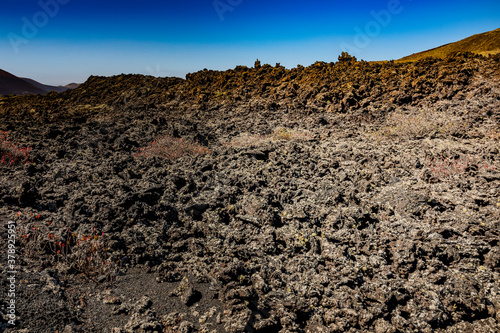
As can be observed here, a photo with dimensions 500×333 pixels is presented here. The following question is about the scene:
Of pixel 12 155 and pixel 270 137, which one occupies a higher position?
pixel 270 137

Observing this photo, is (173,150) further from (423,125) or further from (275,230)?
(423,125)

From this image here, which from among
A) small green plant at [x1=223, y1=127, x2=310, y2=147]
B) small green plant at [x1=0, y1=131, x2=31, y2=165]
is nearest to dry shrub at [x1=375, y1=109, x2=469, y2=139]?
small green plant at [x1=223, y1=127, x2=310, y2=147]

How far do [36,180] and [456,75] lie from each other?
50.4ft

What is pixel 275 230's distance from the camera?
4395 mm

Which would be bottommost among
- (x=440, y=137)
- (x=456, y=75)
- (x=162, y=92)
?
(x=440, y=137)

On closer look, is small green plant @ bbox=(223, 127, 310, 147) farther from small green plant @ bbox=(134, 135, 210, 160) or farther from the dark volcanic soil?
small green plant @ bbox=(134, 135, 210, 160)

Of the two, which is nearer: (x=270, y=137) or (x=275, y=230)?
(x=275, y=230)

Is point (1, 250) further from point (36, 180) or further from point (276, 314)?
point (276, 314)

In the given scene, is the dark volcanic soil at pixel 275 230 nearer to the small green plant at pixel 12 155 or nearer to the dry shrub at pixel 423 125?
the dry shrub at pixel 423 125

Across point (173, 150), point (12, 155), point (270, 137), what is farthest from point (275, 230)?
point (12, 155)

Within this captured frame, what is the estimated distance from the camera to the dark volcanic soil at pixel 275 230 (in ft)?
9.97

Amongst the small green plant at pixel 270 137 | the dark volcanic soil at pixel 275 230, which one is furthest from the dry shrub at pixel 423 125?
the small green plant at pixel 270 137

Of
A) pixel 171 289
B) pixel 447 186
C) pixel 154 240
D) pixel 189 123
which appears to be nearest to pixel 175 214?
pixel 154 240

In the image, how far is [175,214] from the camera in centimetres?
528
